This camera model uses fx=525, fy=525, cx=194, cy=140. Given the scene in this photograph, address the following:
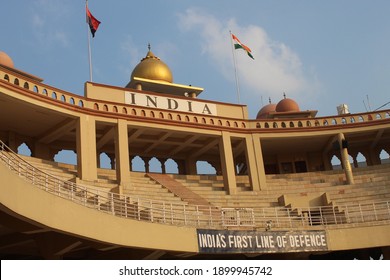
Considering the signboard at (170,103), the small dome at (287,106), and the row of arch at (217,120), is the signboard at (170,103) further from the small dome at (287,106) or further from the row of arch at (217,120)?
the small dome at (287,106)

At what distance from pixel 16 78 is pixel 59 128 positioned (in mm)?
4345

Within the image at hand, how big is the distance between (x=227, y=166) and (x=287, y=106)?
Answer: 1075 cm

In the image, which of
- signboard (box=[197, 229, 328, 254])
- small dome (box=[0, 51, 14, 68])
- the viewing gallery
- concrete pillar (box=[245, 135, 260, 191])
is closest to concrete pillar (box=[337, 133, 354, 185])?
the viewing gallery

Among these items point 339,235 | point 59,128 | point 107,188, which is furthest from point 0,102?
point 339,235

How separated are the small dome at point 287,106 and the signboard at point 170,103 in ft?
28.8

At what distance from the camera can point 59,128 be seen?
27766 mm

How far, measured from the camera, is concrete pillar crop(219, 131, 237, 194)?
97.9 feet

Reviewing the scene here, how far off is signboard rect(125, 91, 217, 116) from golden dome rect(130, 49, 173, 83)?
4.32 metres

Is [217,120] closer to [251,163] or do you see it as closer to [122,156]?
[251,163]

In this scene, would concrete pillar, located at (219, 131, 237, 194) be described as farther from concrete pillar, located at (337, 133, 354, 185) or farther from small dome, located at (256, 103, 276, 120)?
small dome, located at (256, 103, 276, 120)

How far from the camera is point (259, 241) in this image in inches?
802

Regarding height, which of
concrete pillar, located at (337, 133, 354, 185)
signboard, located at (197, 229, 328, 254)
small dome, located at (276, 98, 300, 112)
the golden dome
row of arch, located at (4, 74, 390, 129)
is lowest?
signboard, located at (197, 229, 328, 254)

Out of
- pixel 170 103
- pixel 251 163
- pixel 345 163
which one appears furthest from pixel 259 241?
A: pixel 345 163
